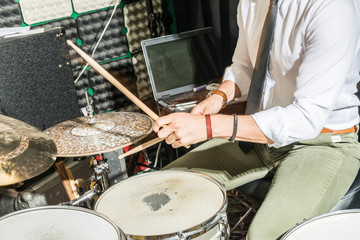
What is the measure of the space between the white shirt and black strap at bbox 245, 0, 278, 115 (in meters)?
0.03

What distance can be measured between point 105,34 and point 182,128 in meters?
1.43

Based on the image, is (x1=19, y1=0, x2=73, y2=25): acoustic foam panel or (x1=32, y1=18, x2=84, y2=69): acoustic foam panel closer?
(x1=19, y1=0, x2=73, y2=25): acoustic foam panel

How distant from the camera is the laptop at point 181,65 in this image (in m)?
2.27

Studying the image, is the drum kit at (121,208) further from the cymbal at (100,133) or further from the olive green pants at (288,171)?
the olive green pants at (288,171)

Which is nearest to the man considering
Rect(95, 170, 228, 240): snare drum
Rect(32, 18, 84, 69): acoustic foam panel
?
Rect(95, 170, 228, 240): snare drum

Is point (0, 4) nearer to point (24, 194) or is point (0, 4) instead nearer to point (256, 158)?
point (24, 194)

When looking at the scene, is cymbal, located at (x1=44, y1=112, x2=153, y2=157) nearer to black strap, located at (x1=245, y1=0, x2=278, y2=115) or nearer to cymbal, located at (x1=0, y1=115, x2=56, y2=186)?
cymbal, located at (x1=0, y1=115, x2=56, y2=186)

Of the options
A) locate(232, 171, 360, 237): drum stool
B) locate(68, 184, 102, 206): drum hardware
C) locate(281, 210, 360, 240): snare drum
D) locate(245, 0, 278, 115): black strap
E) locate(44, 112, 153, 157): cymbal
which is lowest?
locate(232, 171, 360, 237): drum stool

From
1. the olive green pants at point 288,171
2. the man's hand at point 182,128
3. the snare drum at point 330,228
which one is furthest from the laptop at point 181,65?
the snare drum at point 330,228

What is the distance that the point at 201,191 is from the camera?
4.50 feet

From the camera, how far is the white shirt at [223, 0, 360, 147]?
1.25m

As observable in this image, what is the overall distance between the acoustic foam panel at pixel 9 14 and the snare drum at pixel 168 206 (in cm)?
118

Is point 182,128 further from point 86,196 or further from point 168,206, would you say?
point 86,196

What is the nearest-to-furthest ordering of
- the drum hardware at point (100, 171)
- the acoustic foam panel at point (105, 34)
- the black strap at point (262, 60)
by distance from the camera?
the black strap at point (262, 60), the drum hardware at point (100, 171), the acoustic foam panel at point (105, 34)
